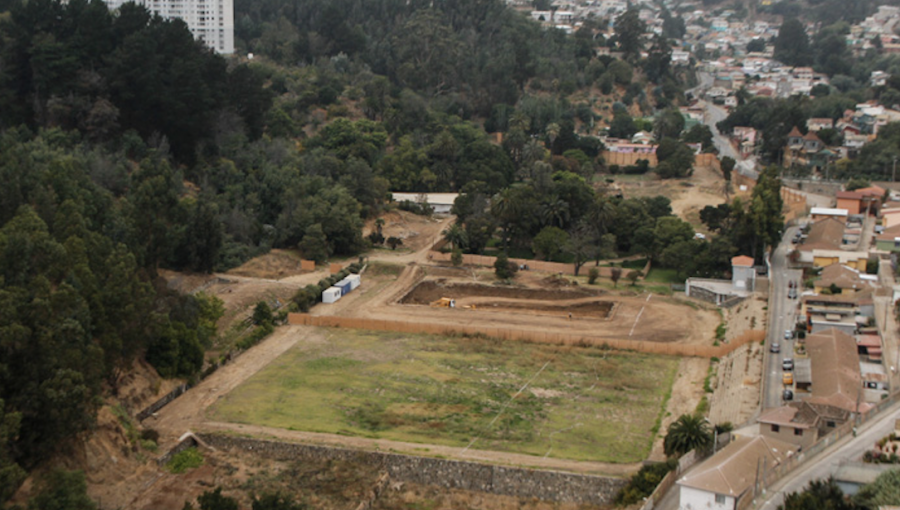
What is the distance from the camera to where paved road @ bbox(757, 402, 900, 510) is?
1270 inches

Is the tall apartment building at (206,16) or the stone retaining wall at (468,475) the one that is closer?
the stone retaining wall at (468,475)

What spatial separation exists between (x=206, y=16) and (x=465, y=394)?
195 feet

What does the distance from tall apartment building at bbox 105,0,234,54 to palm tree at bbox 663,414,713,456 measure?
6551 centimetres

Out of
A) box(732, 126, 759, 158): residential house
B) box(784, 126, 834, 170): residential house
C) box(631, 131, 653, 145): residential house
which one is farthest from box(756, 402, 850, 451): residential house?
box(732, 126, 759, 158): residential house

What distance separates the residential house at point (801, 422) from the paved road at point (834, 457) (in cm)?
86

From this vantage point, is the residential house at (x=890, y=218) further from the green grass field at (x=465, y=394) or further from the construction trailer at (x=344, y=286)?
the construction trailer at (x=344, y=286)

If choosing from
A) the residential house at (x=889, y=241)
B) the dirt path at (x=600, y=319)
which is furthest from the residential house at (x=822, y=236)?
the dirt path at (x=600, y=319)

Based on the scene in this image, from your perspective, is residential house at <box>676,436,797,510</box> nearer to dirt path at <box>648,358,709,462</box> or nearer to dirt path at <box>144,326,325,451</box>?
dirt path at <box>648,358,709,462</box>

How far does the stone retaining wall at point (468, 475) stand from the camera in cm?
3575

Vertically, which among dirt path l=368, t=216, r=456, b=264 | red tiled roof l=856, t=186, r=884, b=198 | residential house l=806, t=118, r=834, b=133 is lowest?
dirt path l=368, t=216, r=456, b=264

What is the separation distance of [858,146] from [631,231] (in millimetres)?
34182

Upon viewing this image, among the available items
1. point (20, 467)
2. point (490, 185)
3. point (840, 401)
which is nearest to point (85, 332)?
point (20, 467)

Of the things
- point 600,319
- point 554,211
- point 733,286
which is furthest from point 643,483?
point 554,211

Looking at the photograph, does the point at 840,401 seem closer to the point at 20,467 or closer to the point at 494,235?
the point at 20,467
